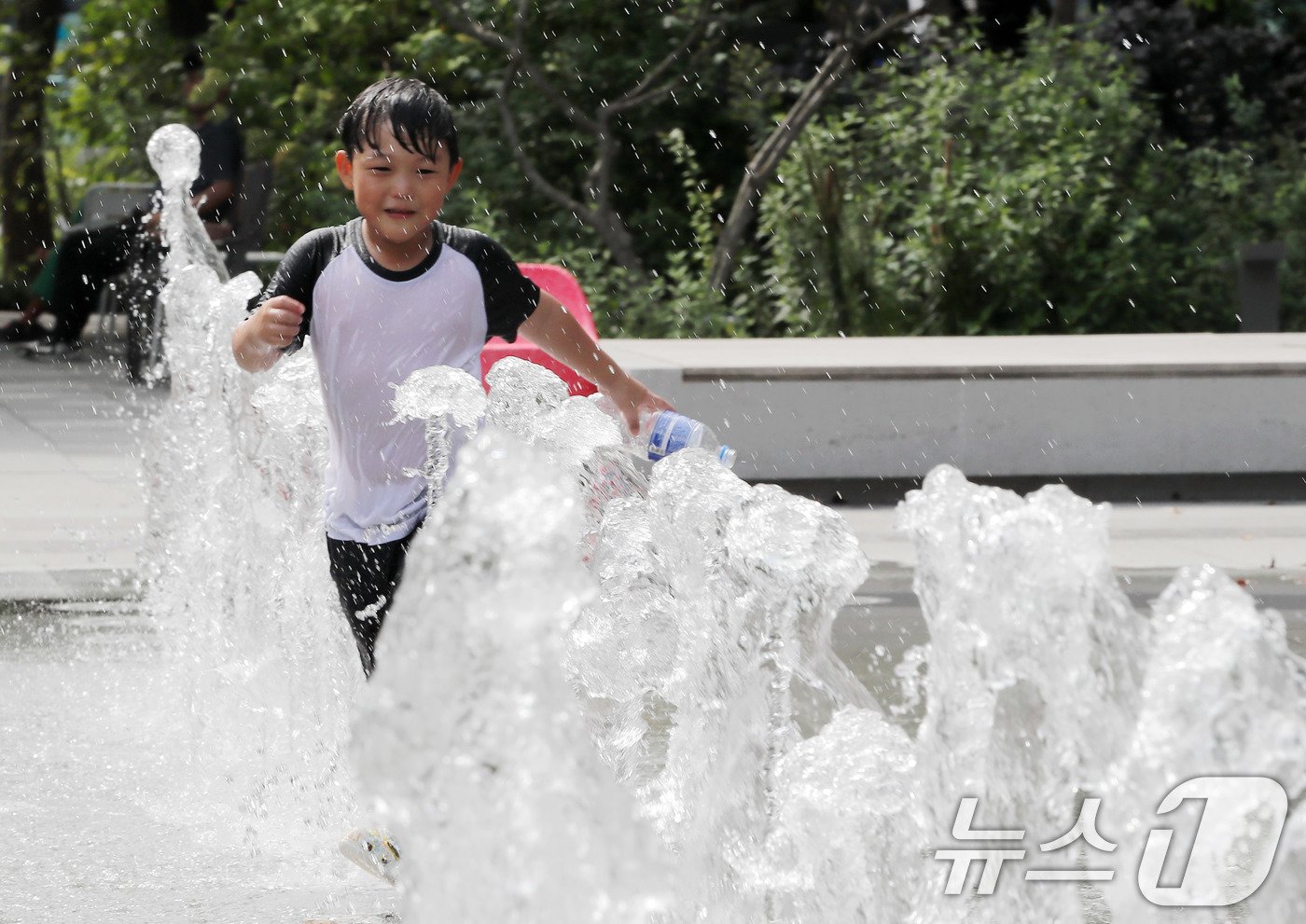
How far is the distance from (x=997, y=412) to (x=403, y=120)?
21.3ft

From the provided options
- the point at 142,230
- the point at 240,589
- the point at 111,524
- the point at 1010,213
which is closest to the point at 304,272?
the point at 240,589

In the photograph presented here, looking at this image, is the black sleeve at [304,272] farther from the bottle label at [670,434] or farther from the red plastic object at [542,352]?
the red plastic object at [542,352]

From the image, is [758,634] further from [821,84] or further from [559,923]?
[821,84]

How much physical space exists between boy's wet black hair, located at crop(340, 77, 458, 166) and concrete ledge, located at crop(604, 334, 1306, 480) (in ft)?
18.8

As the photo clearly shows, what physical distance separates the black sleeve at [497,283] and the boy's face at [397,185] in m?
0.17

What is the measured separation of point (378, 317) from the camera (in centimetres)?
385

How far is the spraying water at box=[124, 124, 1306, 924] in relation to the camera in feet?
7.75

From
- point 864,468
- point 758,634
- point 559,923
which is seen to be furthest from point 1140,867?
point 864,468

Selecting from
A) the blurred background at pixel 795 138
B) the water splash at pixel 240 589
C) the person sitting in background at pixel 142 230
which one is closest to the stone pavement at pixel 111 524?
the water splash at pixel 240 589

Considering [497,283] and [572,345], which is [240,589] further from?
[497,283]

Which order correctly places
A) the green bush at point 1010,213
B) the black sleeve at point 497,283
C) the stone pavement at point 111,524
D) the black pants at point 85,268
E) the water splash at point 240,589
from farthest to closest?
1. the black pants at point 85,268
2. the green bush at point 1010,213
3. the stone pavement at point 111,524
4. the water splash at point 240,589
5. the black sleeve at point 497,283

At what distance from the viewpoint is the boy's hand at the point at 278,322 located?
376 cm

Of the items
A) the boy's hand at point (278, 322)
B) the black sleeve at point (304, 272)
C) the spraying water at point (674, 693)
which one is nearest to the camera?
the spraying water at point (674, 693)

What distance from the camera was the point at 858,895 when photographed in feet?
11.8
